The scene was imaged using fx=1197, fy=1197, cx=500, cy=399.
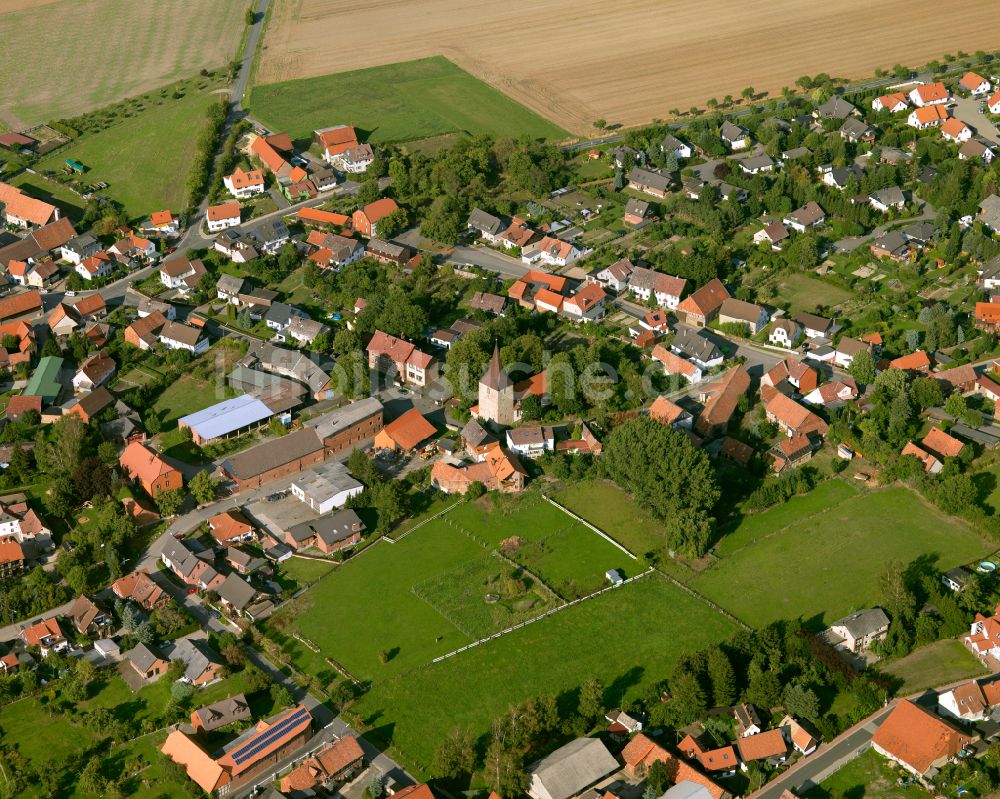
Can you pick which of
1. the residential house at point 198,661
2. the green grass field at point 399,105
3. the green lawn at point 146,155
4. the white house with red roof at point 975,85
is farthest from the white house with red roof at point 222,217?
the white house with red roof at point 975,85

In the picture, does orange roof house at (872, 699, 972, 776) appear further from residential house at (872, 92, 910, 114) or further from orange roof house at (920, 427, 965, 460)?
residential house at (872, 92, 910, 114)

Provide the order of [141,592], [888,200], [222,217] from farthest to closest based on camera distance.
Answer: [222,217] → [888,200] → [141,592]

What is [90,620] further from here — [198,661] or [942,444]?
[942,444]

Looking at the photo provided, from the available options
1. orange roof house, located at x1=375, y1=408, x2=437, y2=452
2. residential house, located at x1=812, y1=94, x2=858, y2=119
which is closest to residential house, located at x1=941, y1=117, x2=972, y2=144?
residential house, located at x1=812, y1=94, x2=858, y2=119

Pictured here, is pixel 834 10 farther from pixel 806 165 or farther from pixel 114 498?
pixel 114 498

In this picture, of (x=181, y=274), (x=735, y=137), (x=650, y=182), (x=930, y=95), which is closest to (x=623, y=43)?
(x=735, y=137)

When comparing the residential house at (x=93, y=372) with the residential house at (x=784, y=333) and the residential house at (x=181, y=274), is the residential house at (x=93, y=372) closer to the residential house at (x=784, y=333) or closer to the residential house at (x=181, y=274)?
the residential house at (x=181, y=274)
